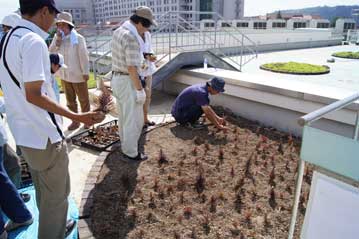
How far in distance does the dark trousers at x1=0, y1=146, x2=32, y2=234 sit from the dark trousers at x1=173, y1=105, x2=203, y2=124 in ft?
8.56

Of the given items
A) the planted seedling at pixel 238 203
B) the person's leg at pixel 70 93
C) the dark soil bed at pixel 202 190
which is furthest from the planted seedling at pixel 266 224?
the person's leg at pixel 70 93

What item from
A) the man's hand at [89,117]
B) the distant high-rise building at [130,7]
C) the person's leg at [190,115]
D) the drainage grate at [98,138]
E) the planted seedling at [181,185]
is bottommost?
the planted seedling at [181,185]

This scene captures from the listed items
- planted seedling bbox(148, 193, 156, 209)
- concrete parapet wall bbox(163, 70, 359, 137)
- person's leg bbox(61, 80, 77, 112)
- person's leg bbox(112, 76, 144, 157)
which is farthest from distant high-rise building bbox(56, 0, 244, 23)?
planted seedling bbox(148, 193, 156, 209)

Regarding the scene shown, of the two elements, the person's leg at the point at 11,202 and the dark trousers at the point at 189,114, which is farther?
the dark trousers at the point at 189,114

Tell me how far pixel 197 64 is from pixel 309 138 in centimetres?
550

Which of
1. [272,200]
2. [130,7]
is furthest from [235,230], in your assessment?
[130,7]

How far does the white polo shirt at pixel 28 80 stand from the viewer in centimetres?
152

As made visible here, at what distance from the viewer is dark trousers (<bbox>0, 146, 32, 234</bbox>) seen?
6.62ft

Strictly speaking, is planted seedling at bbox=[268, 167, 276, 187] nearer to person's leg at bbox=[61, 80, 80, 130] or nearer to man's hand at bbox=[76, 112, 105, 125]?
man's hand at bbox=[76, 112, 105, 125]

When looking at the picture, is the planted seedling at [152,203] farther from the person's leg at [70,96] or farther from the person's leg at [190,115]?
the person's leg at [70,96]

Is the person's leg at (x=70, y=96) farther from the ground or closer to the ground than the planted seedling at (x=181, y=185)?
farther from the ground

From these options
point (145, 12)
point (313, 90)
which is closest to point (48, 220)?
point (145, 12)

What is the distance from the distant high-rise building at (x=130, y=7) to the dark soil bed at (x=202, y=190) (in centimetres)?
5292

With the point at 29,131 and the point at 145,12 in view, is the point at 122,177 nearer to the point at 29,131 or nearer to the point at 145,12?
the point at 29,131
